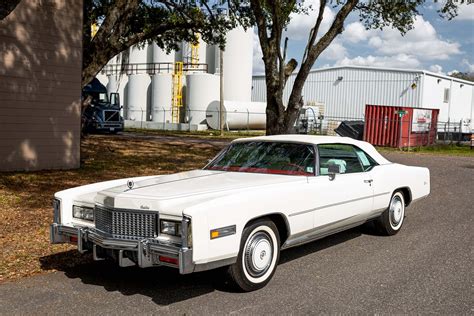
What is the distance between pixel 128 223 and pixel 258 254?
1200 millimetres

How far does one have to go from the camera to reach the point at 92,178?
460 inches

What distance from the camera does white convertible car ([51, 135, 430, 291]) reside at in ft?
14.6

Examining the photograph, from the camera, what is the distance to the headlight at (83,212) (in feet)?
17.2

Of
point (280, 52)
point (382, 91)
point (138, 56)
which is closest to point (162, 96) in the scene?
point (138, 56)

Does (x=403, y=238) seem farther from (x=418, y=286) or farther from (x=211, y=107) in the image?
(x=211, y=107)

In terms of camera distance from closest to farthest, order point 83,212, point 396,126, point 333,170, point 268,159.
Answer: point 83,212, point 333,170, point 268,159, point 396,126

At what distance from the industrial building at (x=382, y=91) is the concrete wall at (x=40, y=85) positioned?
3009cm

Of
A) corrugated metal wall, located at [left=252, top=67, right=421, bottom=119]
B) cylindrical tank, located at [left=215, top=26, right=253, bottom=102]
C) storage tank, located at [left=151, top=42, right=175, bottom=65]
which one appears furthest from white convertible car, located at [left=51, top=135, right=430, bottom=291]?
storage tank, located at [left=151, top=42, right=175, bottom=65]

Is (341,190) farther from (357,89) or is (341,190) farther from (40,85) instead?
(357,89)

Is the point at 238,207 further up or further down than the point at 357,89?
further down

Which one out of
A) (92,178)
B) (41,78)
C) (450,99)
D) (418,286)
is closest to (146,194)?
(418,286)

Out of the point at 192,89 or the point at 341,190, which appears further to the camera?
the point at 192,89

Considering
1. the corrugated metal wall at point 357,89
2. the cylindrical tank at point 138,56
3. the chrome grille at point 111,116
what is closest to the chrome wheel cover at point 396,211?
the chrome grille at point 111,116

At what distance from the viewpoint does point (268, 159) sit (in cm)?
612
